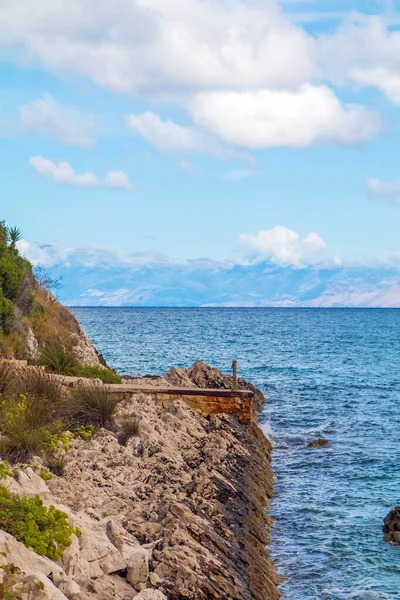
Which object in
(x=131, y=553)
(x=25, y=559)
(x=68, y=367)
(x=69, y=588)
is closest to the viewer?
(x=69, y=588)

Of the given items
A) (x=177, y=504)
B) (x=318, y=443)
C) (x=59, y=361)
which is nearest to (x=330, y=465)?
(x=318, y=443)

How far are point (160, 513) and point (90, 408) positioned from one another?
5588 millimetres

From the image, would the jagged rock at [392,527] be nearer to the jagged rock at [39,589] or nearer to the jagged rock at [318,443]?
the jagged rock at [318,443]

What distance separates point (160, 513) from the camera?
11391 millimetres

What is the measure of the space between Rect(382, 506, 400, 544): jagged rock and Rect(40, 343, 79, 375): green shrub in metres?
10.1

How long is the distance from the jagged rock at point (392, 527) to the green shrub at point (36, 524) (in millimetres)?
8637

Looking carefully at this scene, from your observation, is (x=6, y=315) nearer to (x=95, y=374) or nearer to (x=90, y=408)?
(x=95, y=374)

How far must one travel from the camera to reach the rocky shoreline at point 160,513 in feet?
29.2

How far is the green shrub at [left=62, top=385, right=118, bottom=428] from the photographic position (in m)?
16.3

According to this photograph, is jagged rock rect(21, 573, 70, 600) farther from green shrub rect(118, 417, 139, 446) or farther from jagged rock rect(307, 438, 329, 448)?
jagged rock rect(307, 438, 329, 448)

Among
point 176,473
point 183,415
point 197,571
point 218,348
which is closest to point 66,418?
point 176,473

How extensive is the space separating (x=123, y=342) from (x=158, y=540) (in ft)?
228

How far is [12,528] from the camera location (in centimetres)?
859

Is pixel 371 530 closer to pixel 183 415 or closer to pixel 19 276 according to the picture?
pixel 183 415
